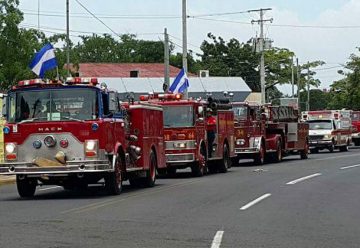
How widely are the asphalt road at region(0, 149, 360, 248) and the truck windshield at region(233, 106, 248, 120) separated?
464 inches

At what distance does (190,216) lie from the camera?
48.2ft

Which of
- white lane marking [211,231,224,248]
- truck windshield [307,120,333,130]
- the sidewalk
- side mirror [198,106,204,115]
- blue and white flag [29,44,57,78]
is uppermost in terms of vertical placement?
blue and white flag [29,44,57,78]

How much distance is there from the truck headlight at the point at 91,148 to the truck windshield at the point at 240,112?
690 inches

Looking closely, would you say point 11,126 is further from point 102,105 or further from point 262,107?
point 262,107

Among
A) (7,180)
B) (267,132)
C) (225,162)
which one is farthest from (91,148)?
(267,132)

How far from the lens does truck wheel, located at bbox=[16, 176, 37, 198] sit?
19.3 m

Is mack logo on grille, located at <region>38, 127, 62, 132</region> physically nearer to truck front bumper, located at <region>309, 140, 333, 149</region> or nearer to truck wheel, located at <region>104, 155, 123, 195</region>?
truck wheel, located at <region>104, 155, 123, 195</region>

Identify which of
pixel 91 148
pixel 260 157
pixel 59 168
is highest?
pixel 91 148

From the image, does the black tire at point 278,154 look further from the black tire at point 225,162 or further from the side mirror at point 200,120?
the side mirror at point 200,120

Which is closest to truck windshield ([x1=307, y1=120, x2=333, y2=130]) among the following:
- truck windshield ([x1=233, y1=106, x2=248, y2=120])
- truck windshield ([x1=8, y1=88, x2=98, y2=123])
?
truck windshield ([x1=233, y1=106, x2=248, y2=120])

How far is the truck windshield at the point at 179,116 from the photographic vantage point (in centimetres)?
2698

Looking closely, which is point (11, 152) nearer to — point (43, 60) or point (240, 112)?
point (43, 60)

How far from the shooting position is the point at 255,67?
10606 centimetres

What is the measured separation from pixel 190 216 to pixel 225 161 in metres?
16.6
